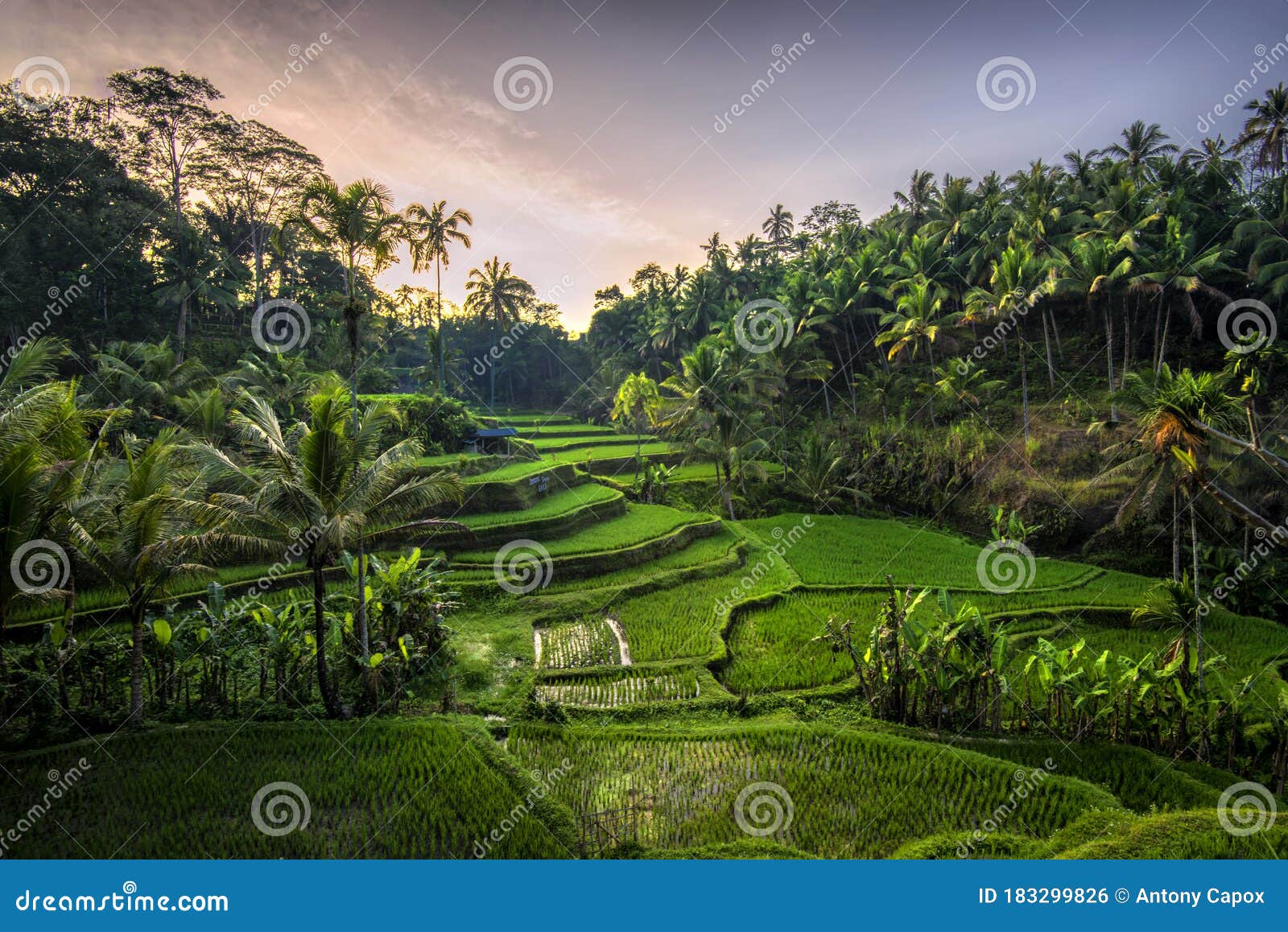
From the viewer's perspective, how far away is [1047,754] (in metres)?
8.02

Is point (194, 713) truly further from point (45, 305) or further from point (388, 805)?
point (45, 305)

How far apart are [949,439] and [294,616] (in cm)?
1995

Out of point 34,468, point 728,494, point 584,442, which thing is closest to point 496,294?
point 584,442

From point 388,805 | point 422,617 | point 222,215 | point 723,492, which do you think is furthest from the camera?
point 222,215

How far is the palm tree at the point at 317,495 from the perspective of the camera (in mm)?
7766

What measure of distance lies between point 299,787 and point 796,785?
5.77 meters

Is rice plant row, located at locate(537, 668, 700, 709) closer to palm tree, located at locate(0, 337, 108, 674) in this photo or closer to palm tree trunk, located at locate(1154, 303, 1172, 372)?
palm tree, located at locate(0, 337, 108, 674)

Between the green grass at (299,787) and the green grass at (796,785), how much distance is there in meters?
0.85

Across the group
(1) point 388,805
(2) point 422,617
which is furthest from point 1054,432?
(1) point 388,805

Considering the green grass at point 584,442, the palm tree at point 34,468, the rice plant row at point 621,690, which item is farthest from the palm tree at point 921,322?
the palm tree at point 34,468

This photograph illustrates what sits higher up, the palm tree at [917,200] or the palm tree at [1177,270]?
the palm tree at [917,200]

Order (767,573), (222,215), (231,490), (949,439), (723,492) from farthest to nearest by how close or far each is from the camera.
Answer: (222,215) < (723,492) < (949,439) < (767,573) < (231,490)

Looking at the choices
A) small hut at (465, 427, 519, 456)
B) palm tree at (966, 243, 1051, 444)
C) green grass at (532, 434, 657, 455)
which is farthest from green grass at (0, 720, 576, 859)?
palm tree at (966, 243, 1051, 444)

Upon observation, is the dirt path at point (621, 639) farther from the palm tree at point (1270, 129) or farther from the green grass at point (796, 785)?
the palm tree at point (1270, 129)
